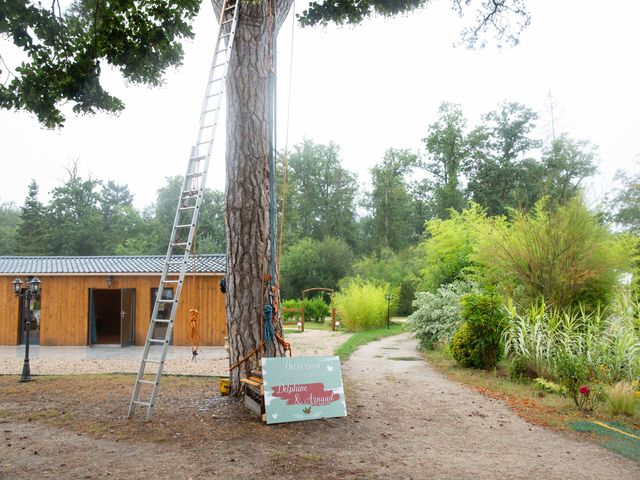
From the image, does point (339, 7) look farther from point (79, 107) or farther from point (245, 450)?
point (245, 450)

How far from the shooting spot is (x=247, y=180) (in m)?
6.05

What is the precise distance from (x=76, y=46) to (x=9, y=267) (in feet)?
33.7

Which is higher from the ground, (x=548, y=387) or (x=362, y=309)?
(x=362, y=309)

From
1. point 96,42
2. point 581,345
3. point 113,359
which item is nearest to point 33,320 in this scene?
point 113,359

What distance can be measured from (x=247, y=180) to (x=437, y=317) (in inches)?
313

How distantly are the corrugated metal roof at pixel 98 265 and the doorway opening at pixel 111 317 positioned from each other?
719mm

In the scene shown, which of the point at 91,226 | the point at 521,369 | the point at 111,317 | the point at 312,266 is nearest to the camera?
the point at 521,369

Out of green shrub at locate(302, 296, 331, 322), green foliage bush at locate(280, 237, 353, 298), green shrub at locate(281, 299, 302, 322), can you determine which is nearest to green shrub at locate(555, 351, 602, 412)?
green shrub at locate(281, 299, 302, 322)

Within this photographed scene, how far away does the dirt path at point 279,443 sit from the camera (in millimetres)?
3918

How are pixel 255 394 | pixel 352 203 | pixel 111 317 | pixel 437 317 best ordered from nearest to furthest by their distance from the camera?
1. pixel 255 394
2. pixel 437 317
3. pixel 111 317
4. pixel 352 203

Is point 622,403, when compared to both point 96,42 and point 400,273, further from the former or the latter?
point 400,273

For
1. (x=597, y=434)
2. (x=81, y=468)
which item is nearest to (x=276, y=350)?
(x=81, y=468)

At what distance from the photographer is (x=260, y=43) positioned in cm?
621

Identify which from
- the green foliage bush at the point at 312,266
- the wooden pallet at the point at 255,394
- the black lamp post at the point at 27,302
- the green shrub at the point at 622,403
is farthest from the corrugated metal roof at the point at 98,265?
the green foliage bush at the point at 312,266
